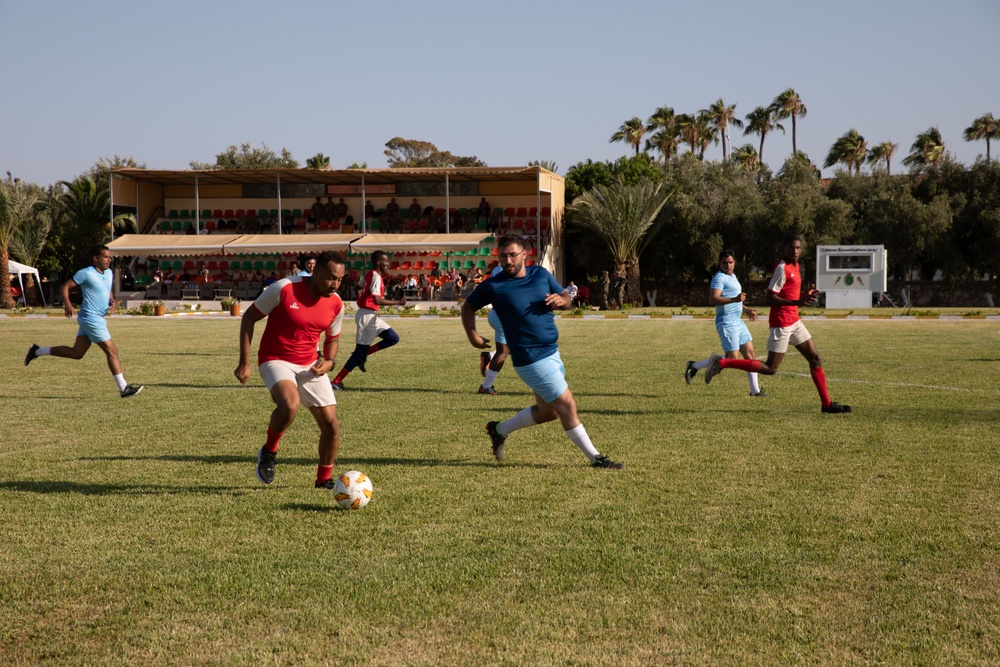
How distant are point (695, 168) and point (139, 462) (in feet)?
171

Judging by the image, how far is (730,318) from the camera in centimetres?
1317

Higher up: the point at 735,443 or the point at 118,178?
the point at 118,178

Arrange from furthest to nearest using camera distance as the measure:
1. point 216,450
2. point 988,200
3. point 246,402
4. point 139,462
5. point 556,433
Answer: point 988,200 → point 246,402 → point 556,433 → point 216,450 → point 139,462

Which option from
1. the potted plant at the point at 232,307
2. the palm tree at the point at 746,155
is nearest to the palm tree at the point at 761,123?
the palm tree at the point at 746,155

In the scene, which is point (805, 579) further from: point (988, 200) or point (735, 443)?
point (988, 200)

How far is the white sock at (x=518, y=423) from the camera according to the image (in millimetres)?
8062

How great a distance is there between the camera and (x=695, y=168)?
57.2 metres

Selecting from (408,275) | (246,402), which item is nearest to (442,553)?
(246,402)

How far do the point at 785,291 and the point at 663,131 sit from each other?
67.7 m

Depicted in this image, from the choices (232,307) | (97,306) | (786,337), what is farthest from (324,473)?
(232,307)

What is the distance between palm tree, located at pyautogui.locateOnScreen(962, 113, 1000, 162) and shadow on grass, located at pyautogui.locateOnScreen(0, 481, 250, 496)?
230 ft

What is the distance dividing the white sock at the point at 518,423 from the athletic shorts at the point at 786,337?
174 inches

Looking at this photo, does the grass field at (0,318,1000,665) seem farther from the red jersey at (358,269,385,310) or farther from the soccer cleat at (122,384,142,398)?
the red jersey at (358,269,385,310)

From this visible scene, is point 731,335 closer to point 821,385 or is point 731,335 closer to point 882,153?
point 821,385
